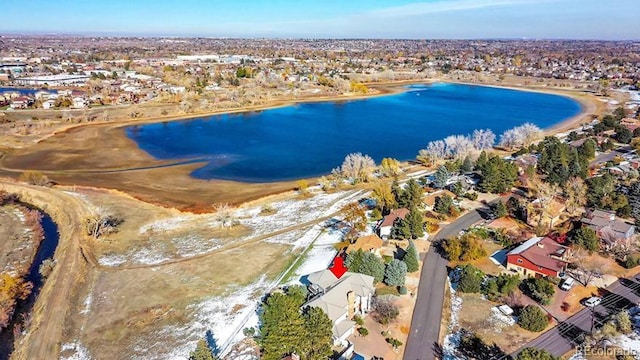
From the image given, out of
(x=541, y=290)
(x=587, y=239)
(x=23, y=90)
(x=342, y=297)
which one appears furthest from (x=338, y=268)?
(x=23, y=90)

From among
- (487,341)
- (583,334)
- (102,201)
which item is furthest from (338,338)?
(102,201)

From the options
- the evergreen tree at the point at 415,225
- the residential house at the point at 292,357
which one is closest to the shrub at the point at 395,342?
the residential house at the point at 292,357

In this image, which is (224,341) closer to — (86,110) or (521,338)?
(521,338)

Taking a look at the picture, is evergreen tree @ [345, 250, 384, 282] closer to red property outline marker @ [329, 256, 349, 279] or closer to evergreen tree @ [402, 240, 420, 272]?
red property outline marker @ [329, 256, 349, 279]

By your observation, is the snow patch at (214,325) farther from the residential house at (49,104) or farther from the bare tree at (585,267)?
the residential house at (49,104)

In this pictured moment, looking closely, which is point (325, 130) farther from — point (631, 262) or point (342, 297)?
point (342, 297)

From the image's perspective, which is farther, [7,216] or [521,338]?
[7,216]
